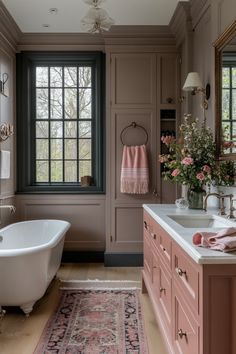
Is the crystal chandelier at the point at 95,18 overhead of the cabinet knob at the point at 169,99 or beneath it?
overhead

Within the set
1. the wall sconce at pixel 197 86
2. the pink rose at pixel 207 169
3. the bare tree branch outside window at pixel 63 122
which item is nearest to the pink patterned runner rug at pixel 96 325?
the pink rose at pixel 207 169

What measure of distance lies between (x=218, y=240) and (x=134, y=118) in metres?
2.94

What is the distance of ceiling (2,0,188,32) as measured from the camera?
3.43m

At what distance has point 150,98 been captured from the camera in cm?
418

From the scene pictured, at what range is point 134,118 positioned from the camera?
4.17 metres

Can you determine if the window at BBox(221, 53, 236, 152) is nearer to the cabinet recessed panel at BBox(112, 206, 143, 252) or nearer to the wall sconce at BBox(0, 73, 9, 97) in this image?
the cabinet recessed panel at BBox(112, 206, 143, 252)

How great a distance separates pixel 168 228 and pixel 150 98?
2.62 meters

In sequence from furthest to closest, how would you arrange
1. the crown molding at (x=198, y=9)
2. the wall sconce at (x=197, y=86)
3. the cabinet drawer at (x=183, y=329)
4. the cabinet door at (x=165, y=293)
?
the crown molding at (x=198, y=9) → the wall sconce at (x=197, y=86) → the cabinet door at (x=165, y=293) → the cabinet drawer at (x=183, y=329)

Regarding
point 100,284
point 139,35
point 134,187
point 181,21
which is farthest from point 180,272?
point 139,35

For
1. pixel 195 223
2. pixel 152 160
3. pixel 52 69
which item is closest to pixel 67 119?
pixel 52 69

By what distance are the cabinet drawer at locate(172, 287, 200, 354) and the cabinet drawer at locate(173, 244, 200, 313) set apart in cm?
7

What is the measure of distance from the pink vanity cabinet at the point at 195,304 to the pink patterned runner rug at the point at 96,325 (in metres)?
0.40

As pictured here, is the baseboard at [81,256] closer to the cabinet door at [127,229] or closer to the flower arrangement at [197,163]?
the cabinet door at [127,229]

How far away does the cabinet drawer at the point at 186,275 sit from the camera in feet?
4.45
